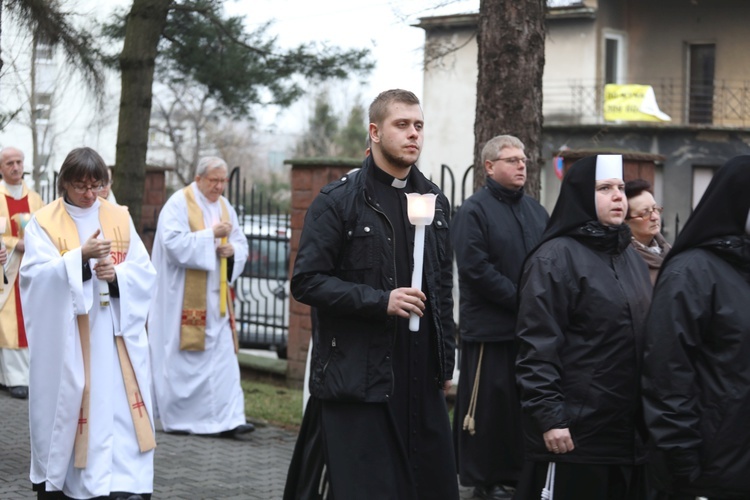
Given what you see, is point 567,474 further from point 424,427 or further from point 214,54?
point 214,54

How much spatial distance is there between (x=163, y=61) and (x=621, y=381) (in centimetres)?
1024

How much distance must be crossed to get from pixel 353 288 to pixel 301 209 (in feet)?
21.5

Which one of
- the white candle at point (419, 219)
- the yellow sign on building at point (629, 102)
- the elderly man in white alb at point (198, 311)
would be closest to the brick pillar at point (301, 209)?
the elderly man in white alb at point (198, 311)

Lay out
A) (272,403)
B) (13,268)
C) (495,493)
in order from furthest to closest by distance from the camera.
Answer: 1. (272,403)
2. (13,268)
3. (495,493)

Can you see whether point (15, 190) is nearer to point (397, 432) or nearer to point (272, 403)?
point (272, 403)

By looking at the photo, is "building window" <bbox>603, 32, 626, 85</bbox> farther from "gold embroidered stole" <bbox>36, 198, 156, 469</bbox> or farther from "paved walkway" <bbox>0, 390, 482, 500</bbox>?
"gold embroidered stole" <bbox>36, 198, 156, 469</bbox>

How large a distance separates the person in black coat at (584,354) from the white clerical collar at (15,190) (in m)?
6.86

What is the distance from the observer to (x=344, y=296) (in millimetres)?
5000

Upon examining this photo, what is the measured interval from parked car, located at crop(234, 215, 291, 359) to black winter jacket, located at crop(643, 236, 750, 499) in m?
8.34

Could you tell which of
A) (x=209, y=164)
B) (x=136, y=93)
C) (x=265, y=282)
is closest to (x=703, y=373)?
(x=209, y=164)

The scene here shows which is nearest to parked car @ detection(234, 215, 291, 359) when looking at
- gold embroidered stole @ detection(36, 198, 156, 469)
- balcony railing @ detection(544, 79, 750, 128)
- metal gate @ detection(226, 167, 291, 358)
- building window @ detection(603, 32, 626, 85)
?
metal gate @ detection(226, 167, 291, 358)

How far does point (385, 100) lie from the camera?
5184mm

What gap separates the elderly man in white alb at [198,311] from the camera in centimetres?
984

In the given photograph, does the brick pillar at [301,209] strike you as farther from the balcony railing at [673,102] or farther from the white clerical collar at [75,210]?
the balcony railing at [673,102]
